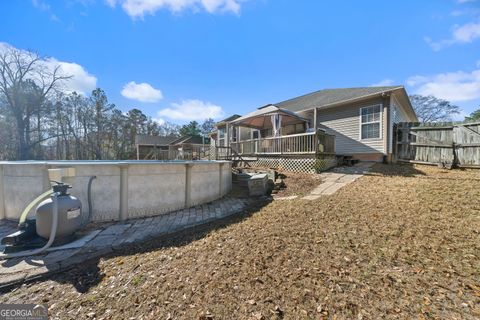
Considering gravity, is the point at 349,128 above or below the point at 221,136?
below

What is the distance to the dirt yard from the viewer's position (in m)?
1.83

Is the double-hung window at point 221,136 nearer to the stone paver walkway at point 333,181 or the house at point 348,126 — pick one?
the house at point 348,126

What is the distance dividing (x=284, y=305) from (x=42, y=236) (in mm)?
4136

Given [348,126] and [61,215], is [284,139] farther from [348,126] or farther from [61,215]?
[61,215]

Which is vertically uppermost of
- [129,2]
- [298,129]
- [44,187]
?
[129,2]

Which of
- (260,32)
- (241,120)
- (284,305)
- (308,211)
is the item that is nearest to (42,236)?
(284,305)

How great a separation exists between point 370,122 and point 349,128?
103 centimetres

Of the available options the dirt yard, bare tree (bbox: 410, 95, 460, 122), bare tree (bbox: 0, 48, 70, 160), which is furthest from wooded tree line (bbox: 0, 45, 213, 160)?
bare tree (bbox: 410, 95, 460, 122)

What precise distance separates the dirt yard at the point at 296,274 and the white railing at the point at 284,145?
4890mm

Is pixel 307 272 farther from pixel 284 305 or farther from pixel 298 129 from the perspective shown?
pixel 298 129

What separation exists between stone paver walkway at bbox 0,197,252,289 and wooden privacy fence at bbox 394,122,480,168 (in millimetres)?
8730

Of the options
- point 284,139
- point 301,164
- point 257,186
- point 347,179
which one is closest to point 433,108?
point 284,139

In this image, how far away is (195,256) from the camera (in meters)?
2.88

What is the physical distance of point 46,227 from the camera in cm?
330
